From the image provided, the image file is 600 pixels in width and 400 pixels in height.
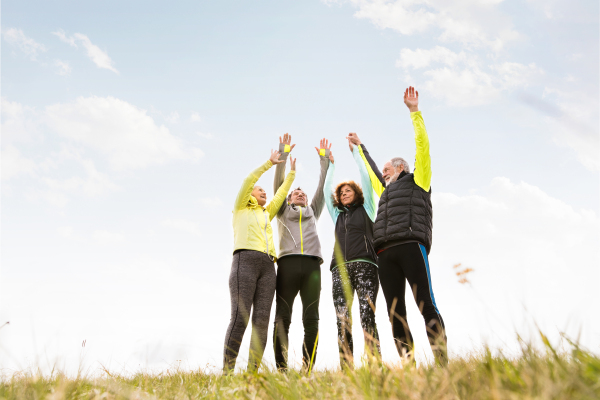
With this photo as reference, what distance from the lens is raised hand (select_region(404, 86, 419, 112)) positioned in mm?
5078

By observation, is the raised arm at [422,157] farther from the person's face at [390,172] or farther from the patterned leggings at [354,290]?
the patterned leggings at [354,290]

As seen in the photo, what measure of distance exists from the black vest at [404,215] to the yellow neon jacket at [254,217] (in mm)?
1544

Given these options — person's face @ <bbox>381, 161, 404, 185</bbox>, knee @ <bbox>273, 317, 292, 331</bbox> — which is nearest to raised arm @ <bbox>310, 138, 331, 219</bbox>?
person's face @ <bbox>381, 161, 404, 185</bbox>

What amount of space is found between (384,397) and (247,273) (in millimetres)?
3345

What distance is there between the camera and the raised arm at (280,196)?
5.98 m

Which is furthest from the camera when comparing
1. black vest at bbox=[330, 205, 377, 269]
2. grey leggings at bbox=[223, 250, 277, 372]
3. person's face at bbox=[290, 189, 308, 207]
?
person's face at bbox=[290, 189, 308, 207]

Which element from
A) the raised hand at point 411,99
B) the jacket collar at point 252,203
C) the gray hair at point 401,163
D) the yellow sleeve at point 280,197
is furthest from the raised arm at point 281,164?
the raised hand at point 411,99

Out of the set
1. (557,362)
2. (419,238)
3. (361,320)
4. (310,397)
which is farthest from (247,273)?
(557,362)

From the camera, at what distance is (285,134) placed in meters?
7.09

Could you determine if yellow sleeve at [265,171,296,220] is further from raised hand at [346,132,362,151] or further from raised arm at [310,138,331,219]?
raised hand at [346,132,362,151]

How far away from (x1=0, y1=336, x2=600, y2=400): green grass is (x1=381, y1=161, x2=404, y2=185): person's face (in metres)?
2.95

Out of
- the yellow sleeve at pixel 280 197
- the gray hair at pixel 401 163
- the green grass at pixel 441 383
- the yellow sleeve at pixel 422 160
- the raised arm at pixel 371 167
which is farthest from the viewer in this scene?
the yellow sleeve at pixel 280 197

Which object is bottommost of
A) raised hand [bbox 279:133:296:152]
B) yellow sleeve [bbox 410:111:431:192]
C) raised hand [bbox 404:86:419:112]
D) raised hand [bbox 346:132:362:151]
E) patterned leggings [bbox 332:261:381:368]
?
patterned leggings [bbox 332:261:381:368]

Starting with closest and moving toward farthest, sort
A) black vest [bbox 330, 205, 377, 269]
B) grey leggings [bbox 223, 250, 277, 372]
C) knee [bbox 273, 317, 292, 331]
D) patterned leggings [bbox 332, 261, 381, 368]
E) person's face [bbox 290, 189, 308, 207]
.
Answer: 1. grey leggings [bbox 223, 250, 277, 372]
2. patterned leggings [bbox 332, 261, 381, 368]
3. knee [bbox 273, 317, 292, 331]
4. black vest [bbox 330, 205, 377, 269]
5. person's face [bbox 290, 189, 308, 207]
